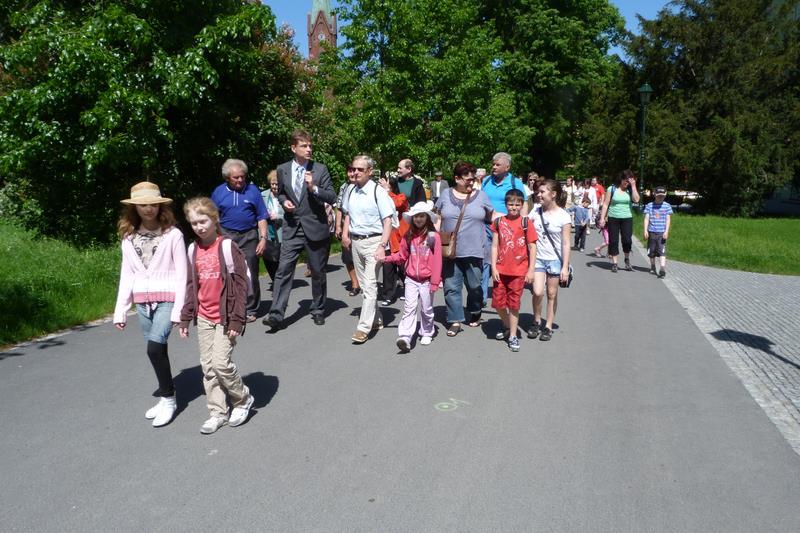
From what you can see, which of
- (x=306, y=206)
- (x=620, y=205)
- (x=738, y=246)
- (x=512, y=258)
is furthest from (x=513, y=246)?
(x=738, y=246)

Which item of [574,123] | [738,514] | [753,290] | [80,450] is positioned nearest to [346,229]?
[80,450]

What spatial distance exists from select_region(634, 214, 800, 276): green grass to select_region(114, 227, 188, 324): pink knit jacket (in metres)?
12.2

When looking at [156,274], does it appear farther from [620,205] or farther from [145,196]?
[620,205]

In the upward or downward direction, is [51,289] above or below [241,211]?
below

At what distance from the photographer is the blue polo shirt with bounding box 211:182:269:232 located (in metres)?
7.78

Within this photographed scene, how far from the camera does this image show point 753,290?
35.4 feet

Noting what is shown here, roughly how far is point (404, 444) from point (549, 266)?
3.49 meters

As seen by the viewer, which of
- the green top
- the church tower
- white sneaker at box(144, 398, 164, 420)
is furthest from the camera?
the church tower

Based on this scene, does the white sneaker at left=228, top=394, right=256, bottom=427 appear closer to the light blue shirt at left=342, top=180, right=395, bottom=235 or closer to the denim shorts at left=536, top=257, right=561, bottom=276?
the light blue shirt at left=342, top=180, right=395, bottom=235

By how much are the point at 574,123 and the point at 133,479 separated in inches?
1481

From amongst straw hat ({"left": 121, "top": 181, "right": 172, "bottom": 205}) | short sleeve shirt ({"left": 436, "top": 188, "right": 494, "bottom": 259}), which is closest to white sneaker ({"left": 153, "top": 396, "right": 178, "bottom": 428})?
straw hat ({"left": 121, "top": 181, "right": 172, "bottom": 205})

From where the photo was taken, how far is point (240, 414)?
15.7 feet

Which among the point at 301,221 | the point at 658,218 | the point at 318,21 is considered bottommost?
the point at 658,218

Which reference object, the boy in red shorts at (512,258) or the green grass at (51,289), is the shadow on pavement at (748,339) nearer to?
the boy in red shorts at (512,258)
